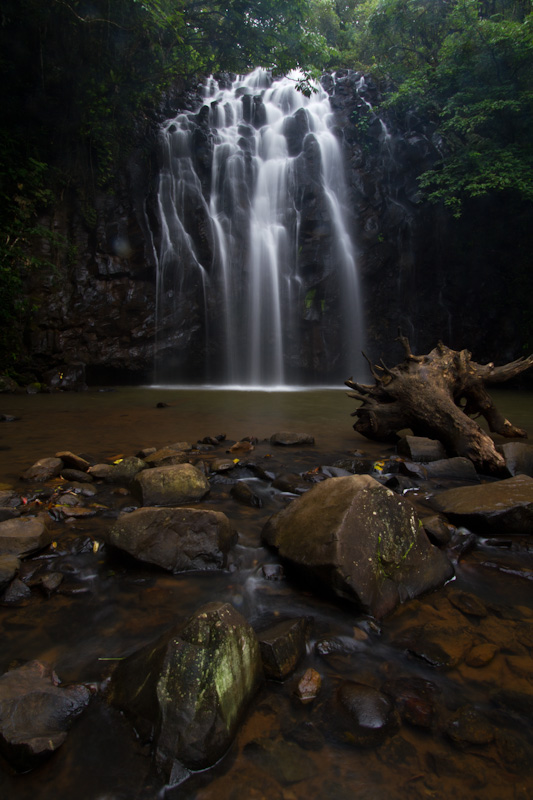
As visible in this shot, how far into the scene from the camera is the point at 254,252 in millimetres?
17078

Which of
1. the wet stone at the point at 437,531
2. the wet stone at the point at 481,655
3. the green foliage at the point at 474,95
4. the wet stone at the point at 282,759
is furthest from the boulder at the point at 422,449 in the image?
the green foliage at the point at 474,95

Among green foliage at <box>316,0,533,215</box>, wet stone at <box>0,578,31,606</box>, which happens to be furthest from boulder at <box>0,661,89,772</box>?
green foliage at <box>316,0,533,215</box>

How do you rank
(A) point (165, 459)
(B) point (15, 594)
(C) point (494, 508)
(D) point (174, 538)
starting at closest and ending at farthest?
1. (B) point (15, 594)
2. (D) point (174, 538)
3. (C) point (494, 508)
4. (A) point (165, 459)

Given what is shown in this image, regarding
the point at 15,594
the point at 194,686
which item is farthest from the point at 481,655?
the point at 15,594

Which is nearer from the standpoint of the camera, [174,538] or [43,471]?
[174,538]

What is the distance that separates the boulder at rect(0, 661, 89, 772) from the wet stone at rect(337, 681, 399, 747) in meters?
0.96

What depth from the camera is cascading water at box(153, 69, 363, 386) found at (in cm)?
1627

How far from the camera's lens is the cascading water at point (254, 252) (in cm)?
1627

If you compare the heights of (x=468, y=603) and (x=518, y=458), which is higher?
(x=518, y=458)

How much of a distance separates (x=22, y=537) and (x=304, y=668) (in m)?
1.89

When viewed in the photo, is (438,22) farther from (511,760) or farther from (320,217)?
(511,760)

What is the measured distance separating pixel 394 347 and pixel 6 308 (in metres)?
14.1

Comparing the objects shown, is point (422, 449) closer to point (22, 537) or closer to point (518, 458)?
point (518, 458)

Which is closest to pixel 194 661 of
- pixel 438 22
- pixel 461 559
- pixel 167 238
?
pixel 461 559
